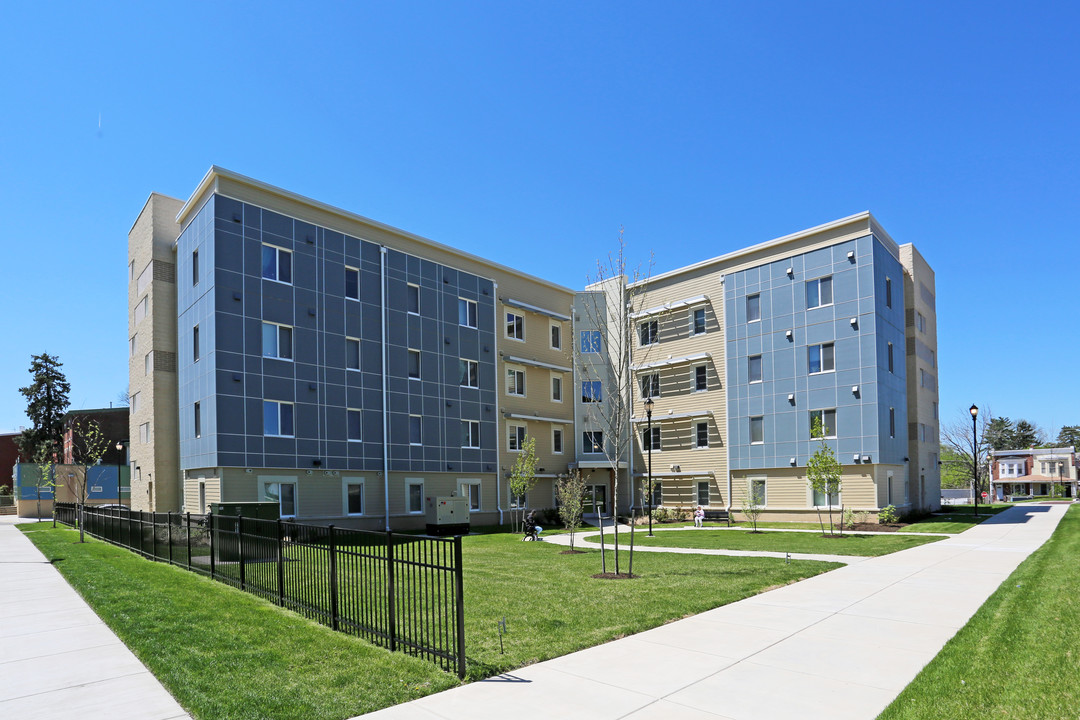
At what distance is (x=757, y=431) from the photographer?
3881 centimetres

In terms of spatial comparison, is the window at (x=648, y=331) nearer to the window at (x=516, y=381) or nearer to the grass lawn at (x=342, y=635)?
the window at (x=516, y=381)

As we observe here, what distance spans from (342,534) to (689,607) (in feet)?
18.8

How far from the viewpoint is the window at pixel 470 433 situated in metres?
37.8

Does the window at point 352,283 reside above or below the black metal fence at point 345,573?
above

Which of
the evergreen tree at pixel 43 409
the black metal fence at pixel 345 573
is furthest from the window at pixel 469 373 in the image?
the evergreen tree at pixel 43 409

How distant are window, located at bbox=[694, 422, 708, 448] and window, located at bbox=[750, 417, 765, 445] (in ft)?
10.4

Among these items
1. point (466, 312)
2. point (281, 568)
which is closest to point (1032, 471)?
point (466, 312)

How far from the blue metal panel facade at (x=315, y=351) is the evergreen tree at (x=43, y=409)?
52760mm

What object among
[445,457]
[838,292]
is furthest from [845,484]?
[445,457]

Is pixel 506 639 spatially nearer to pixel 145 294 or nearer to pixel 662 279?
pixel 145 294

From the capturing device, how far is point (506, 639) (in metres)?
9.22

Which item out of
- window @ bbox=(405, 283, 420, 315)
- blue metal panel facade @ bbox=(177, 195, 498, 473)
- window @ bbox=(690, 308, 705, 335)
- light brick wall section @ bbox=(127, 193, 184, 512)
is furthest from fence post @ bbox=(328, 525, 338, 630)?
window @ bbox=(690, 308, 705, 335)

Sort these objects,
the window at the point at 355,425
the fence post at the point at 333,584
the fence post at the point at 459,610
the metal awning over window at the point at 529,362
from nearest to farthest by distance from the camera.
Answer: the fence post at the point at 459,610, the fence post at the point at 333,584, the window at the point at 355,425, the metal awning over window at the point at 529,362

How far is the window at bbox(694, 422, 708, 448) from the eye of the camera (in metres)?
41.5
